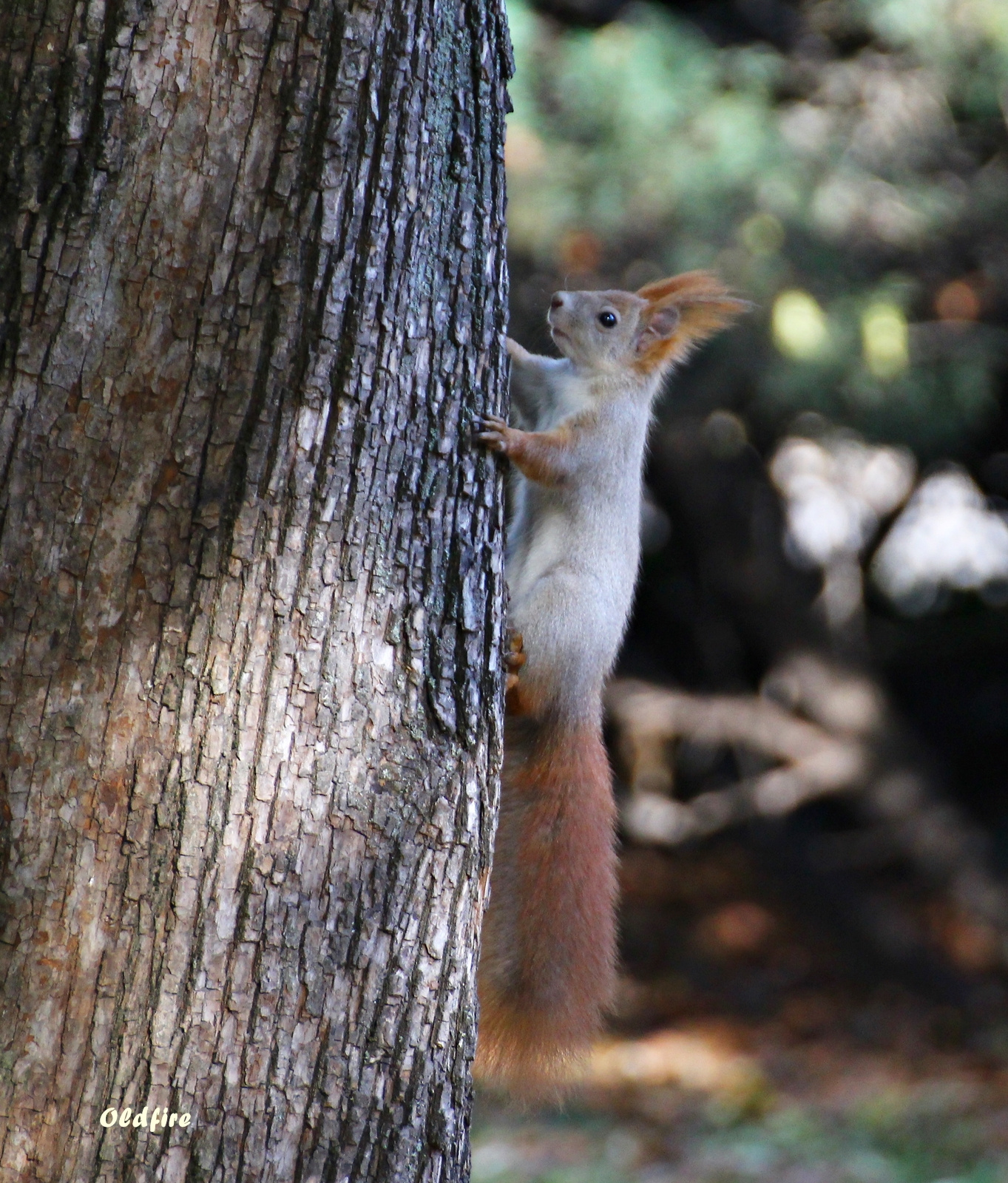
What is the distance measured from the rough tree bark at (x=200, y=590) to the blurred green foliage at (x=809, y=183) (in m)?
2.60

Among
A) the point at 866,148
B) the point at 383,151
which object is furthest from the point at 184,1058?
the point at 866,148

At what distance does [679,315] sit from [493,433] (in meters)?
1.27

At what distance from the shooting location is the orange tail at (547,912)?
219cm

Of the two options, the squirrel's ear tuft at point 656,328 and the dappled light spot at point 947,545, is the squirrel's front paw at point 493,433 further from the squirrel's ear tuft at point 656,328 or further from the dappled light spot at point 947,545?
the dappled light spot at point 947,545

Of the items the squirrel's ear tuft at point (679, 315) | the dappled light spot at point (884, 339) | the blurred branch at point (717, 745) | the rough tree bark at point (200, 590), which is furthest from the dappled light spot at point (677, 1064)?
the rough tree bark at point (200, 590)

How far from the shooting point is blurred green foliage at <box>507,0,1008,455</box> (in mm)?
4148

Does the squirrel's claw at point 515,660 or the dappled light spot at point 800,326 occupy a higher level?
the dappled light spot at point 800,326

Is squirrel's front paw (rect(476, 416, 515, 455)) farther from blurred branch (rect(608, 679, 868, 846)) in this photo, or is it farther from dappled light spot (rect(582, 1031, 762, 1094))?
blurred branch (rect(608, 679, 868, 846))

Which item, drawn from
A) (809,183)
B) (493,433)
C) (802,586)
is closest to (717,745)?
(802,586)

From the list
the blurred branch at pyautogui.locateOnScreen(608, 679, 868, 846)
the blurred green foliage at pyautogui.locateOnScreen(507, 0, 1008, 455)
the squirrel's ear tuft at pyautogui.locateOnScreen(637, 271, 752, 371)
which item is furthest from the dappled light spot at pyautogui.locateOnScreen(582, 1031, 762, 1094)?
the squirrel's ear tuft at pyautogui.locateOnScreen(637, 271, 752, 371)

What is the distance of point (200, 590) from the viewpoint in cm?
156

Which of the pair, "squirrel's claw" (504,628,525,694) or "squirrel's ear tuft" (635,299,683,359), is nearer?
"squirrel's claw" (504,628,525,694)

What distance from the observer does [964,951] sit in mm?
5844

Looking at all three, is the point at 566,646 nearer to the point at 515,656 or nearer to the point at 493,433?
the point at 515,656
